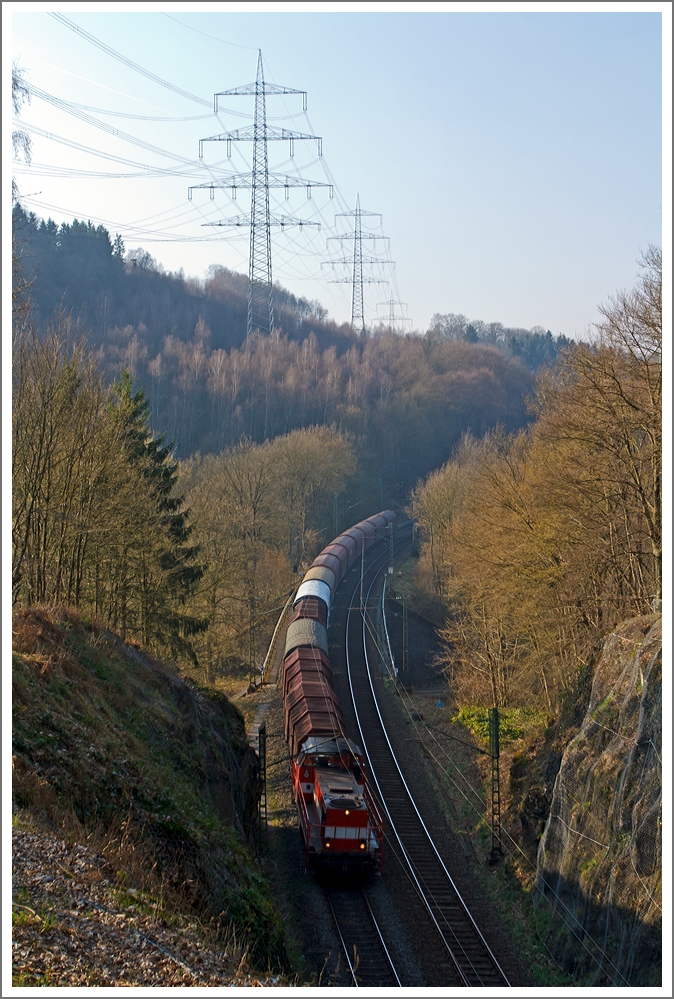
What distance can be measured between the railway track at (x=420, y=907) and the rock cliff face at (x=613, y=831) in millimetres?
1541

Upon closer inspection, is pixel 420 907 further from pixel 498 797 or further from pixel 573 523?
pixel 573 523

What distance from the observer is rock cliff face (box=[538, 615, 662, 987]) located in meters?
11.5

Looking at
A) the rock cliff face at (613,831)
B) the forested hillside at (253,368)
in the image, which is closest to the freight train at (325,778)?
the rock cliff face at (613,831)

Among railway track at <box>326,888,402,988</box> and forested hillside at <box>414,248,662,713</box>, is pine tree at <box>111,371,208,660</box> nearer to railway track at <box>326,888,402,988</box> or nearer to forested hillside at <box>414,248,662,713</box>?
forested hillside at <box>414,248,662,713</box>

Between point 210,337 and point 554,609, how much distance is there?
84204 mm

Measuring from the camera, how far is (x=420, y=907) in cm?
1548

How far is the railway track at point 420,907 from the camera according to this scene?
13.4m

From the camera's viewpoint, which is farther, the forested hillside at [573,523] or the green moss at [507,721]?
the green moss at [507,721]

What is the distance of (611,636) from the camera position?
16250 millimetres

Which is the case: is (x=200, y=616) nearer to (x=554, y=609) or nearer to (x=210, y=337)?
(x=554, y=609)

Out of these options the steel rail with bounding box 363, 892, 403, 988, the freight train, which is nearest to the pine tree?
the freight train

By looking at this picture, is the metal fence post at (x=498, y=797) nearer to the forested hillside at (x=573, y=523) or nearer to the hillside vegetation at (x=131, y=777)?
the forested hillside at (x=573, y=523)

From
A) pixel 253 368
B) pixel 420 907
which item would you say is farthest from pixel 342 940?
pixel 253 368

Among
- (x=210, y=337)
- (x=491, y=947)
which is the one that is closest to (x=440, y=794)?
(x=491, y=947)
